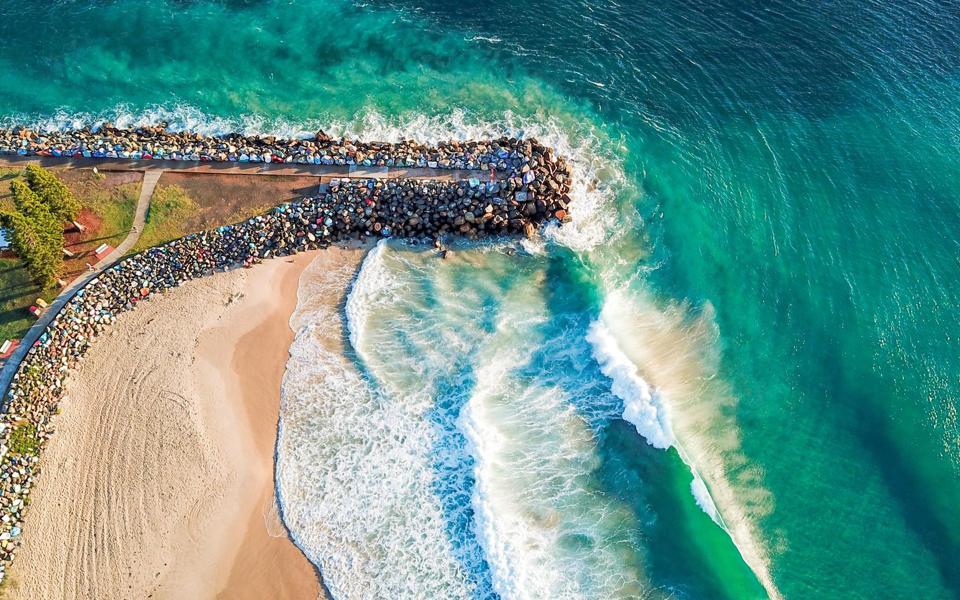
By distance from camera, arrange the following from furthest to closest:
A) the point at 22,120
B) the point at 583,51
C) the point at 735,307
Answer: the point at 583,51 → the point at 22,120 → the point at 735,307

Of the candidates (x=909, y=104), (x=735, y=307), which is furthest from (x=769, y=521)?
(x=909, y=104)

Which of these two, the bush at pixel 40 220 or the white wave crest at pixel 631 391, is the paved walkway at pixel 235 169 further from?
the white wave crest at pixel 631 391

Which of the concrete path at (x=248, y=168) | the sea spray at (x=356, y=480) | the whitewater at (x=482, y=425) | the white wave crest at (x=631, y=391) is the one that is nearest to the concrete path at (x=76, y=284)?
the concrete path at (x=248, y=168)

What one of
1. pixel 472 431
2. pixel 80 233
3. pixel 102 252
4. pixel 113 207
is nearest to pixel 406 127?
pixel 113 207

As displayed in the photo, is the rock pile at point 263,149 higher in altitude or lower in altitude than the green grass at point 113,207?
higher

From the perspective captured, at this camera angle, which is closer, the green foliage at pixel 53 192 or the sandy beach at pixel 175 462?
the sandy beach at pixel 175 462

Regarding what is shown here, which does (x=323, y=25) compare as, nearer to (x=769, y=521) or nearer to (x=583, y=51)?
(x=583, y=51)
